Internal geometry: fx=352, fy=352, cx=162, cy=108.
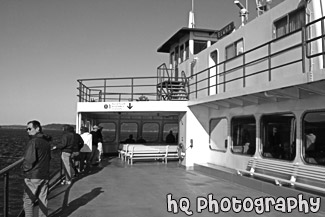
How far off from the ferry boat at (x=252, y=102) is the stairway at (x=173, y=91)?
50 mm

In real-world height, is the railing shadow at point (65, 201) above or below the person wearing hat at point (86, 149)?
below

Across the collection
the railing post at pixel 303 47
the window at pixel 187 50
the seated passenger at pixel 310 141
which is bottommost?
the seated passenger at pixel 310 141

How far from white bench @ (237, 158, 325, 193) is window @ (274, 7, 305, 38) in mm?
3332

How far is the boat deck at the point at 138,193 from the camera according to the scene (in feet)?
22.7

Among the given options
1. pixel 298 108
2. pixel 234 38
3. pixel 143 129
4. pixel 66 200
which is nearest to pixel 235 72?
pixel 234 38

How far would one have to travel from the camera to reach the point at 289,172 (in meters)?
8.45

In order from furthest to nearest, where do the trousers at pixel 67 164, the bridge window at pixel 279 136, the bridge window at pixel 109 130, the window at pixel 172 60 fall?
the bridge window at pixel 109 130 < the window at pixel 172 60 < the trousers at pixel 67 164 < the bridge window at pixel 279 136

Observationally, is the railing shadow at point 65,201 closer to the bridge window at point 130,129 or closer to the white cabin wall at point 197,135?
the white cabin wall at point 197,135

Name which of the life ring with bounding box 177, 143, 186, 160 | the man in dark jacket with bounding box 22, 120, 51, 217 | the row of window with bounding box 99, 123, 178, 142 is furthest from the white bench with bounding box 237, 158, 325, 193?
the row of window with bounding box 99, 123, 178, 142

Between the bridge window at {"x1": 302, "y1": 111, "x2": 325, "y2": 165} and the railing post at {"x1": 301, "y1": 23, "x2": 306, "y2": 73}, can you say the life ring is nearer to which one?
the bridge window at {"x1": 302, "y1": 111, "x2": 325, "y2": 165}

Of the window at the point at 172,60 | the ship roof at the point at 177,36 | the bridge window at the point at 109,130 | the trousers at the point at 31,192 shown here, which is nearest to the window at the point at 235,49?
the ship roof at the point at 177,36

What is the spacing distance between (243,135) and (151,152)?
5287 mm

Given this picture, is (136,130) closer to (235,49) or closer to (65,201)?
(235,49)

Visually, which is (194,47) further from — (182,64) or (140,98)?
(140,98)
